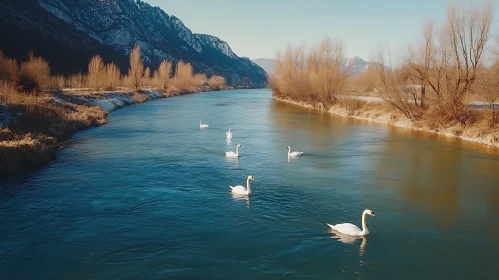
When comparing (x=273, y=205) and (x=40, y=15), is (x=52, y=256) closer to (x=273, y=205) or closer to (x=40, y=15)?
(x=273, y=205)

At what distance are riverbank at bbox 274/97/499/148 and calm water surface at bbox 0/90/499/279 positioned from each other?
472 centimetres

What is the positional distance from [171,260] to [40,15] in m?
123

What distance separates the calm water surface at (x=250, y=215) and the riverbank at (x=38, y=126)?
136 centimetres

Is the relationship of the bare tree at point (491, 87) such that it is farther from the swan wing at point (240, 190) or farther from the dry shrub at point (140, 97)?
the dry shrub at point (140, 97)

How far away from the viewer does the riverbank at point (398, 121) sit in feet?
93.1

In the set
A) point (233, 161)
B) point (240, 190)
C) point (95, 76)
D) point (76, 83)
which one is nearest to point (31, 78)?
point (95, 76)

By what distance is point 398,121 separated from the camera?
129 ft

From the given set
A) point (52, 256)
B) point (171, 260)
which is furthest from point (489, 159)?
point (52, 256)

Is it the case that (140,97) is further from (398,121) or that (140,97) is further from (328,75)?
(398,121)

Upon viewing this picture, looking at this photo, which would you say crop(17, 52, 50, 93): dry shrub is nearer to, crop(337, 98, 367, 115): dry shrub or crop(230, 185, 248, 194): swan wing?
crop(230, 185, 248, 194): swan wing

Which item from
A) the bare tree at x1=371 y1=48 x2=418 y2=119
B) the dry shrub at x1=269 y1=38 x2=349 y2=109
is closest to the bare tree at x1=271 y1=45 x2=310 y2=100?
the dry shrub at x1=269 y1=38 x2=349 y2=109

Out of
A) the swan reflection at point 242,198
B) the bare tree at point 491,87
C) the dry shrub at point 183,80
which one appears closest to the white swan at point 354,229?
the swan reflection at point 242,198

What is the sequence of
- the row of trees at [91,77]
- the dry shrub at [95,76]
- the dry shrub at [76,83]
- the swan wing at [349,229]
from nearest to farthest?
the swan wing at [349,229] < the row of trees at [91,77] < the dry shrub at [95,76] < the dry shrub at [76,83]

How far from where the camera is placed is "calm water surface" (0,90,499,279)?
991cm
